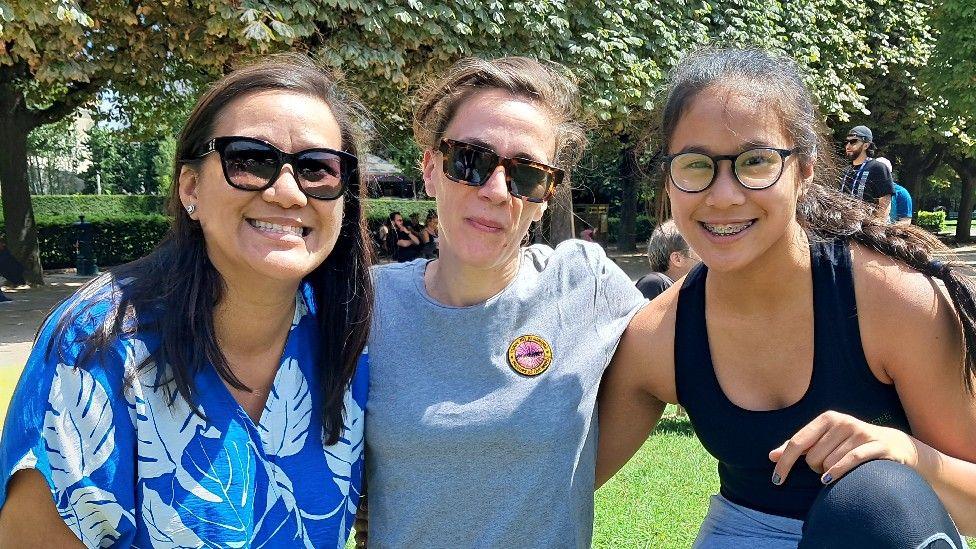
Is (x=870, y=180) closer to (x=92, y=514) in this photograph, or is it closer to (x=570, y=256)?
(x=570, y=256)

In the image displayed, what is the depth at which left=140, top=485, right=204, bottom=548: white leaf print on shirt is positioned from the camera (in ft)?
6.61

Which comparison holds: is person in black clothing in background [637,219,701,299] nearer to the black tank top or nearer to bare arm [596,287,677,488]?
bare arm [596,287,677,488]

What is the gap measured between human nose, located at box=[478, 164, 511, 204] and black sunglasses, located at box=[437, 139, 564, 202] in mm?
11

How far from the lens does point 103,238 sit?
2261 centimetres

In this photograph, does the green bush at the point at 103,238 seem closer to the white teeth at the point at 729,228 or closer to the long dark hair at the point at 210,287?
the long dark hair at the point at 210,287

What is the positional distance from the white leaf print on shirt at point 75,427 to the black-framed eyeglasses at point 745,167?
1592mm

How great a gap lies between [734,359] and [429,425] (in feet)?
3.00

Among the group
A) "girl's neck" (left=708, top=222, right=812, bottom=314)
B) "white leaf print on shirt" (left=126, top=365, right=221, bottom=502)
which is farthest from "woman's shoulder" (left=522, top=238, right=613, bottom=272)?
"white leaf print on shirt" (left=126, top=365, right=221, bottom=502)

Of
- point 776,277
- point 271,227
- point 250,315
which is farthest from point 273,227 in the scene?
point 776,277

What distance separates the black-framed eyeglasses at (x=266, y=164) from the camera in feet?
6.98

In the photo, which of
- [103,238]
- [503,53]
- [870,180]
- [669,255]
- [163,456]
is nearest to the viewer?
[163,456]

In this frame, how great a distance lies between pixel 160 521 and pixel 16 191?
56.4 ft

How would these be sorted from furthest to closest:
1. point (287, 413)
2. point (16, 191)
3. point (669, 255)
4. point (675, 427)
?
point (16, 191)
point (675, 427)
point (669, 255)
point (287, 413)

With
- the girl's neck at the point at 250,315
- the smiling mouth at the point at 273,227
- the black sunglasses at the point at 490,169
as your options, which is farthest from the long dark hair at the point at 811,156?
the girl's neck at the point at 250,315
